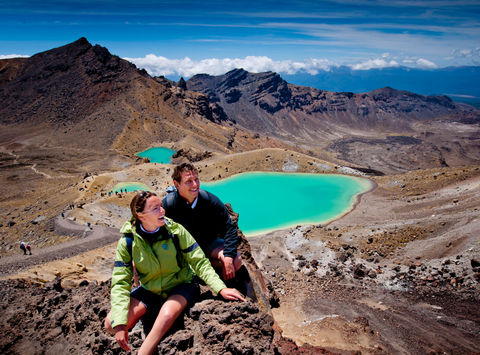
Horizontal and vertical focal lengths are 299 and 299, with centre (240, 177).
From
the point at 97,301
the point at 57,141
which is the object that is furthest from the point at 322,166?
the point at 57,141

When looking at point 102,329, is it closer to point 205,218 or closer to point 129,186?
point 205,218

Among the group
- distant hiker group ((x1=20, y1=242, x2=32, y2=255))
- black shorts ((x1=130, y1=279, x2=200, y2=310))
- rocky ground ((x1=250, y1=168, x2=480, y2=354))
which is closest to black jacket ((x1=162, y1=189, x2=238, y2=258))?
black shorts ((x1=130, y1=279, x2=200, y2=310))

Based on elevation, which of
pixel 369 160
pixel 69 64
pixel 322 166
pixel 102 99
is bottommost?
pixel 369 160

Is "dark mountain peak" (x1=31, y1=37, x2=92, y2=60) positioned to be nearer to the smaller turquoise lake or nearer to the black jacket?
the smaller turquoise lake

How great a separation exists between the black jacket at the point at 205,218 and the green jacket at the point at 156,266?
1.12 metres

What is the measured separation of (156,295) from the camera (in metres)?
5.91

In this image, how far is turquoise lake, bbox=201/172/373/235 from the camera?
1454 inches

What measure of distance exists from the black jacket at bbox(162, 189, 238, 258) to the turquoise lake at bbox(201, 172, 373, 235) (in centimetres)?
2633

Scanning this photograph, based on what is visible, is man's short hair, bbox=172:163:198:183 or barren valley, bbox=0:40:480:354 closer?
man's short hair, bbox=172:163:198:183

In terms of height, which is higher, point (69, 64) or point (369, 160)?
point (69, 64)

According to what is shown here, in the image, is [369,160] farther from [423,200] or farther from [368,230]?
[368,230]

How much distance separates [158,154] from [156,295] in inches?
3087

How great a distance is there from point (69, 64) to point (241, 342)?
460 feet

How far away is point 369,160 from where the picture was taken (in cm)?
16075
